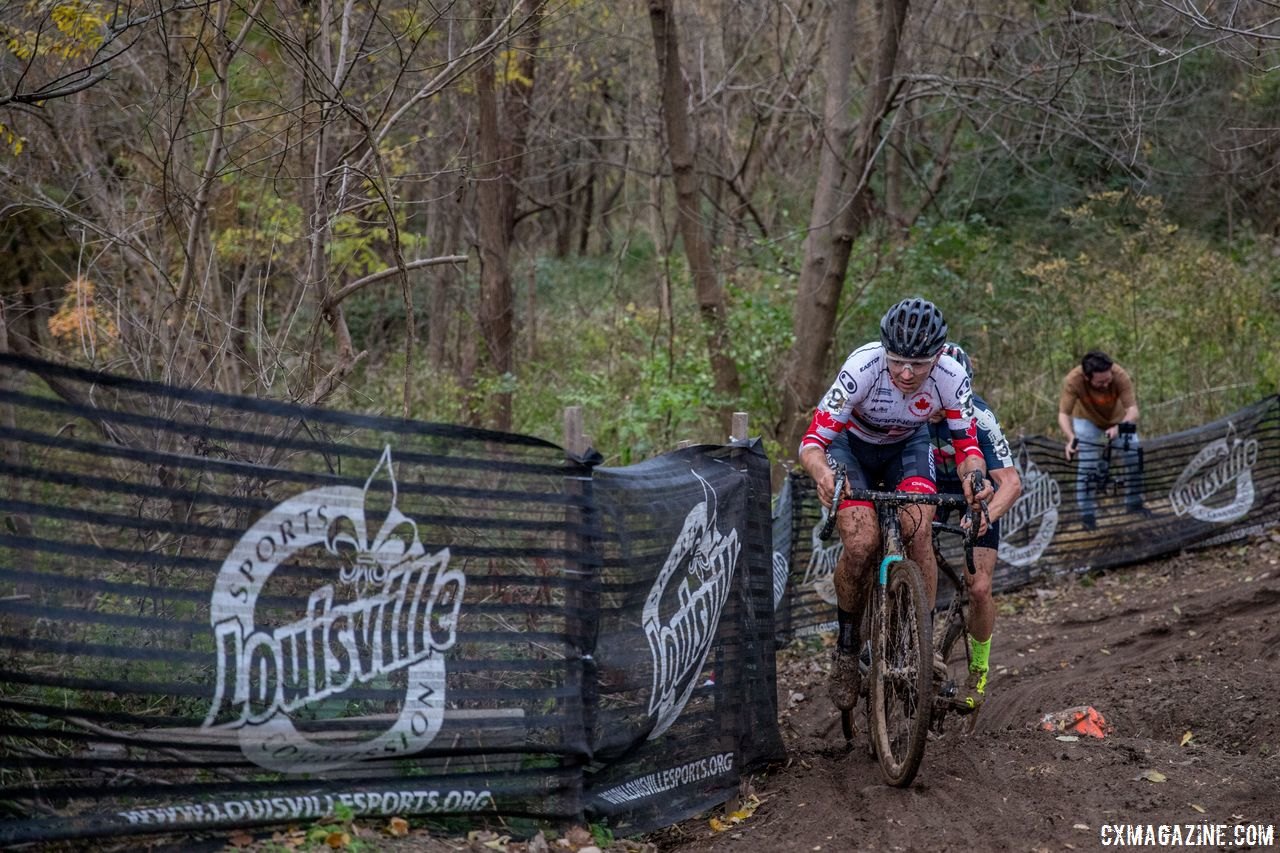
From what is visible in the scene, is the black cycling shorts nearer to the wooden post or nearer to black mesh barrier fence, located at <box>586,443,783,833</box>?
black mesh barrier fence, located at <box>586,443,783,833</box>

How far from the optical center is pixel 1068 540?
1252 cm

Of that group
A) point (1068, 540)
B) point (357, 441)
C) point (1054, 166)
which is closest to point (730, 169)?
point (1054, 166)

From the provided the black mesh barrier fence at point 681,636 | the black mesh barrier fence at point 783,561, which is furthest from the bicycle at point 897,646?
the black mesh barrier fence at point 783,561

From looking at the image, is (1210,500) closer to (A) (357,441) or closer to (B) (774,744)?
(B) (774,744)

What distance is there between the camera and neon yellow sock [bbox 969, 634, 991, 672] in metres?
6.81

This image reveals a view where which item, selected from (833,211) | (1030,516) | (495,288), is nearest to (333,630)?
(1030,516)

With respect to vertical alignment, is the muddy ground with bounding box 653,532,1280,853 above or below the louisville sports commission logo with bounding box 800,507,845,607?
below

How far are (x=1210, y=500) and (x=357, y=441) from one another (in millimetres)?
10918

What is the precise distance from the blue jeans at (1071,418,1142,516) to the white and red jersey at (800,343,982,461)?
668 centimetres

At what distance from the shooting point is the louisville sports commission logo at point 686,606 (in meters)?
5.80

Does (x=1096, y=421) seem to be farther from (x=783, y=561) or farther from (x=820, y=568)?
(x=783, y=561)

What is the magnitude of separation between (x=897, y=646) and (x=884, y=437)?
1149 mm

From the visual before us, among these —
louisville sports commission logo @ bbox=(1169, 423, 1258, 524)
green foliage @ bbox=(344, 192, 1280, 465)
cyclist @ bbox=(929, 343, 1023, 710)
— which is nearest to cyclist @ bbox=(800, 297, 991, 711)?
cyclist @ bbox=(929, 343, 1023, 710)

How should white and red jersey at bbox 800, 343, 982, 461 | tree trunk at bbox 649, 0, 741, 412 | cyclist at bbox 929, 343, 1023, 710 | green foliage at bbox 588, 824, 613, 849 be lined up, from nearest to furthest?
green foliage at bbox 588, 824, 613, 849, white and red jersey at bbox 800, 343, 982, 461, cyclist at bbox 929, 343, 1023, 710, tree trunk at bbox 649, 0, 741, 412
